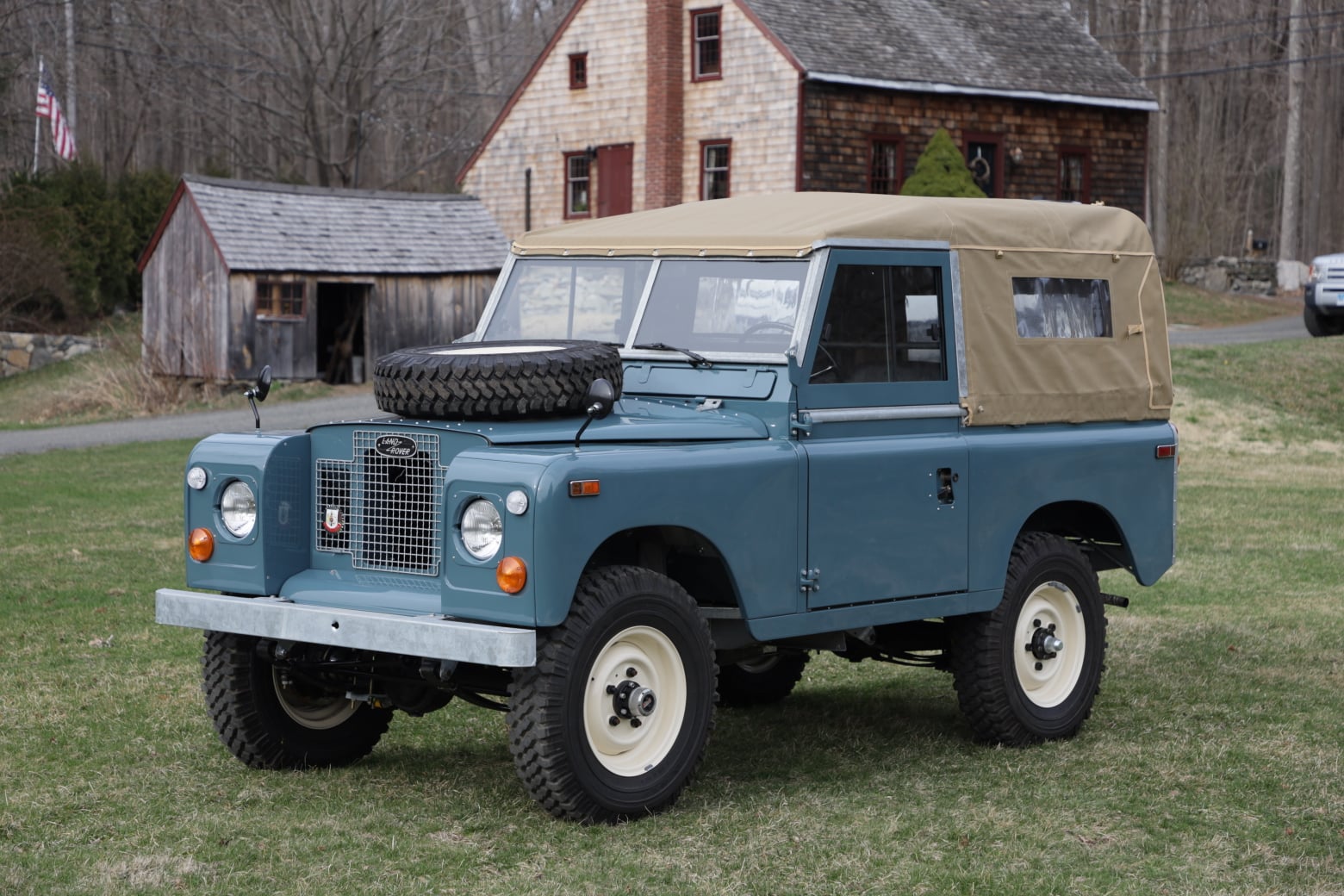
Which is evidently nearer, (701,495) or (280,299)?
(701,495)

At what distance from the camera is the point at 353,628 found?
5922mm

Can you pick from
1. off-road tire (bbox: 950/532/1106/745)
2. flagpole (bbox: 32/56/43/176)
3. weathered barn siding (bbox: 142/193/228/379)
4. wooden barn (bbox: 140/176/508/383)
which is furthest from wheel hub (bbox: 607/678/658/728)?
flagpole (bbox: 32/56/43/176)

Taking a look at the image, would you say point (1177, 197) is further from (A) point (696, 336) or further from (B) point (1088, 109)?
(A) point (696, 336)

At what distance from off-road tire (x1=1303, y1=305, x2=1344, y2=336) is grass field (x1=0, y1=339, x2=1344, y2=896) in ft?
61.5

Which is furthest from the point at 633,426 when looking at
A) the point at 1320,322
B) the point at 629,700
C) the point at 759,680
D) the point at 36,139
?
the point at 36,139

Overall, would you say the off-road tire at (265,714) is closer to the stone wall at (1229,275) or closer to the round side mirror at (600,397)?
the round side mirror at (600,397)

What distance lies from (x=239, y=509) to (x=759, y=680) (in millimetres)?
2908

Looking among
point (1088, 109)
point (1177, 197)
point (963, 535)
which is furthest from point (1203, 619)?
point (1177, 197)

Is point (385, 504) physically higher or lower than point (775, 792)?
higher

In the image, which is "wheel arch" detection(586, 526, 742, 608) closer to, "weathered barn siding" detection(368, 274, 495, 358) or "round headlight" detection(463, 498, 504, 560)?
"round headlight" detection(463, 498, 504, 560)

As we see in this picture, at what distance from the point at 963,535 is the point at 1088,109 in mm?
31440

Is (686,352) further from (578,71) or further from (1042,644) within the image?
(578,71)

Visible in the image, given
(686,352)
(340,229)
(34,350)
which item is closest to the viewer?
(686,352)

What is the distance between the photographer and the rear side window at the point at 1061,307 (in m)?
7.69
